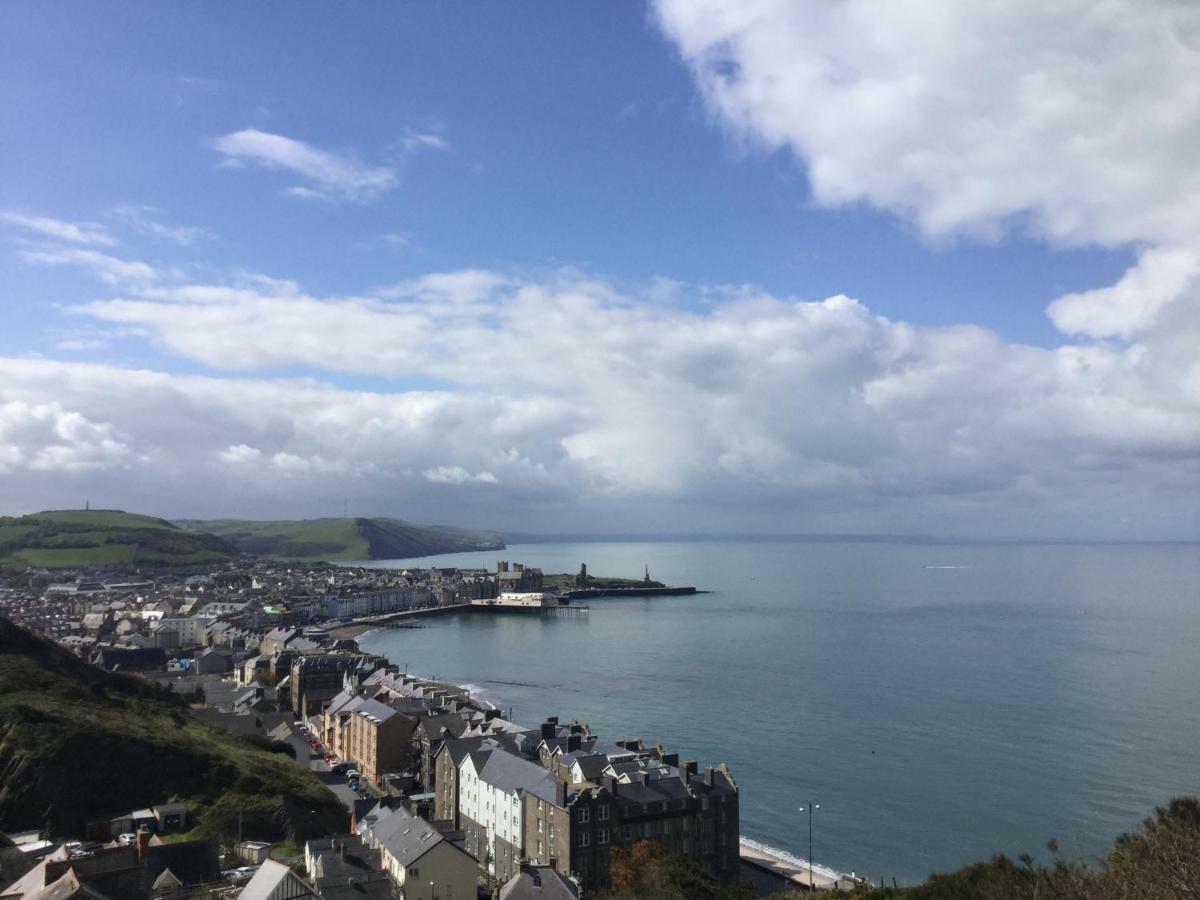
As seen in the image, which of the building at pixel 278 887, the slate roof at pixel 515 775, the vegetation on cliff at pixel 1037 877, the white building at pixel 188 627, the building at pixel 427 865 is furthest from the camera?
the white building at pixel 188 627

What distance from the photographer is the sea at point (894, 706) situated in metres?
37.8

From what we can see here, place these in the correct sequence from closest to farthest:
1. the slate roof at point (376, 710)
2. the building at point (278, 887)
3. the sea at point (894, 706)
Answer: the building at point (278, 887)
the sea at point (894, 706)
the slate roof at point (376, 710)

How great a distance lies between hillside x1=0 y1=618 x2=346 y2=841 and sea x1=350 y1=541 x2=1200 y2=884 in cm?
1965

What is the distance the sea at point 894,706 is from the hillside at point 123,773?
64.5 feet

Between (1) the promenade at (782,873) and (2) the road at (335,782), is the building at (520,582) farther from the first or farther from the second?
(1) the promenade at (782,873)

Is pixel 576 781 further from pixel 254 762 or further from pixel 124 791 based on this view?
pixel 124 791

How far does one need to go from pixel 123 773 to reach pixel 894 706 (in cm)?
4802

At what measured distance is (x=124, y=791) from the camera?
32.1 metres

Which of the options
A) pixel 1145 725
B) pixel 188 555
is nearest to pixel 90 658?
pixel 1145 725

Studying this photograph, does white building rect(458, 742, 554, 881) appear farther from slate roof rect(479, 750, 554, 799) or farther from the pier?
the pier

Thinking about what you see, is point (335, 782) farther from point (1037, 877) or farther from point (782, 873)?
point (1037, 877)

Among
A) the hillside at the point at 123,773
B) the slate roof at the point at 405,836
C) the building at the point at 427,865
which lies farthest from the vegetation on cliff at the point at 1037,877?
the hillside at the point at 123,773

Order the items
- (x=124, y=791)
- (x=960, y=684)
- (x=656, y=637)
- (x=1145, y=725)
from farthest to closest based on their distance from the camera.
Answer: (x=656, y=637) < (x=960, y=684) < (x=1145, y=725) < (x=124, y=791)

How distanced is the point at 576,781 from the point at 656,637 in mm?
73056
